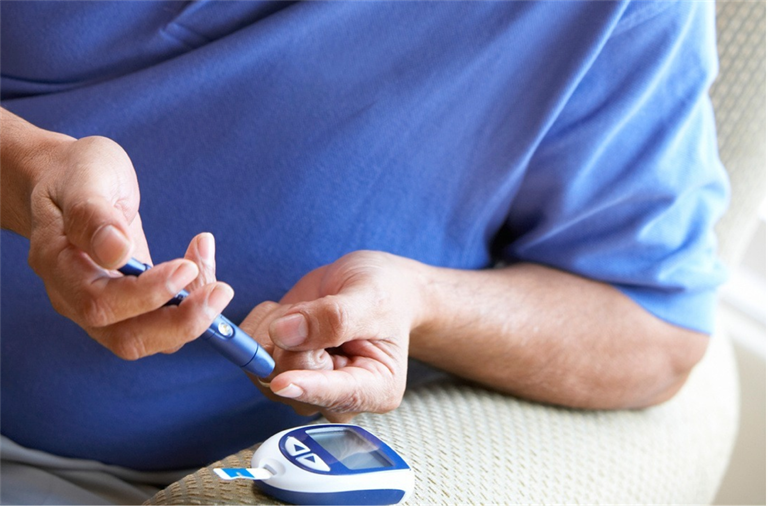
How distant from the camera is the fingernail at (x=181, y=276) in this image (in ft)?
1.38

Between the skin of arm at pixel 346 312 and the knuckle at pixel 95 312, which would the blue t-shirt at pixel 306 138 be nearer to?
the skin of arm at pixel 346 312

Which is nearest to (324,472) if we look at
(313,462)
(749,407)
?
(313,462)

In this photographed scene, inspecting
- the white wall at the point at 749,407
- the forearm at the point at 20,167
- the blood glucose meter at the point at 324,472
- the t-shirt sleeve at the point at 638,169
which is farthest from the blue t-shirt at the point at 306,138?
the white wall at the point at 749,407

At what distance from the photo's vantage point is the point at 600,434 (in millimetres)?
749

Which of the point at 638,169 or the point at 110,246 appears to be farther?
the point at 638,169

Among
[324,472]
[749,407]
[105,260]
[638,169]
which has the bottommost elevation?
[749,407]

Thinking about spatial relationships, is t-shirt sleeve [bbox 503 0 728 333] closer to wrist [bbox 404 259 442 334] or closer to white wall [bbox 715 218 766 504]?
wrist [bbox 404 259 442 334]

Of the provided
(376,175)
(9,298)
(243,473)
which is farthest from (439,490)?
(9,298)

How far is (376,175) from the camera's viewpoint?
0.71 m

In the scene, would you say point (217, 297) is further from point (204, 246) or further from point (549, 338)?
point (549, 338)

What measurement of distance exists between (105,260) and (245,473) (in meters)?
0.17

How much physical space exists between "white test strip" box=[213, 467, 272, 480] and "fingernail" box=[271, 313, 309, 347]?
0.10m

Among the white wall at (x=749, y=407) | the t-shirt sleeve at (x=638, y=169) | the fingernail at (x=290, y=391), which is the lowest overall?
the white wall at (x=749, y=407)

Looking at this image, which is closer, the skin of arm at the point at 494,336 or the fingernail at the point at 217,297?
the fingernail at the point at 217,297
